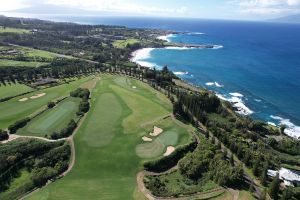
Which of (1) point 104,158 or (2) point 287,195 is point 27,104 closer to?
(1) point 104,158

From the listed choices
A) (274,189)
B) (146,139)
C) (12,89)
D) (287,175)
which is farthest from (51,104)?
(287,175)

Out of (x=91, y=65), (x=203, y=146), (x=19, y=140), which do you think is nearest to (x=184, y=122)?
(x=203, y=146)

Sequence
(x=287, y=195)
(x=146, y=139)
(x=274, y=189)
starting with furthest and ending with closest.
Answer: (x=146, y=139) < (x=274, y=189) < (x=287, y=195)

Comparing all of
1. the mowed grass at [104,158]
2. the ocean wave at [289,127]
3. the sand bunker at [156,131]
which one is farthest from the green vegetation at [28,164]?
the ocean wave at [289,127]

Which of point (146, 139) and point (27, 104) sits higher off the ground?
point (27, 104)

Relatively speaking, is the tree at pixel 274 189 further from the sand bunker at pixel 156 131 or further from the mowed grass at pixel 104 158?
the sand bunker at pixel 156 131

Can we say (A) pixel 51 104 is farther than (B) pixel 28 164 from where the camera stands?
Yes

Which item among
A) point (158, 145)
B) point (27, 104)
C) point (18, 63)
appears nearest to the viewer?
point (158, 145)
